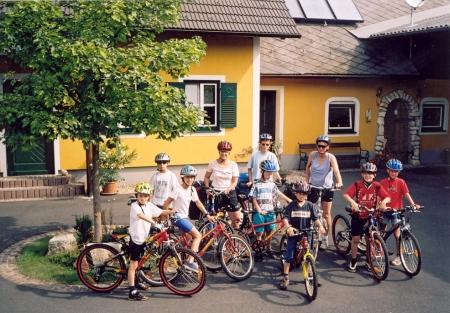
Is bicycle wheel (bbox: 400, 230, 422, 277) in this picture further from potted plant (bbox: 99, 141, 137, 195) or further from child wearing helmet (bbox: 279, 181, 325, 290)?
potted plant (bbox: 99, 141, 137, 195)

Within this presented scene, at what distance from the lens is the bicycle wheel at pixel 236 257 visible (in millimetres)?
7176

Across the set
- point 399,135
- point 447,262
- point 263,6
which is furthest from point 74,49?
point 399,135

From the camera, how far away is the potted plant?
40.8ft

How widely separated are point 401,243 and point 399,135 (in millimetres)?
11595

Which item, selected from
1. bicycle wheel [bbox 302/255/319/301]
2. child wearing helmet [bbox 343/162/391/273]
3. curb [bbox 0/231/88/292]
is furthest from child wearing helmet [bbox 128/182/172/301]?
child wearing helmet [bbox 343/162/391/273]

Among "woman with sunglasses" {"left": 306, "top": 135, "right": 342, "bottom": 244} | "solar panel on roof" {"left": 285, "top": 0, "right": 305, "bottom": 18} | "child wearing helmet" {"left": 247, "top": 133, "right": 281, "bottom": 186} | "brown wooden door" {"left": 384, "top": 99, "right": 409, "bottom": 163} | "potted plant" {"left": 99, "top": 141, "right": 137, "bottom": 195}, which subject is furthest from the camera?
"brown wooden door" {"left": 384, "top": 99, "right": 409, "bottom": 163}

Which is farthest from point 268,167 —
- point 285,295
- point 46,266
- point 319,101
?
point 319,101

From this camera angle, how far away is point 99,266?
686 cm

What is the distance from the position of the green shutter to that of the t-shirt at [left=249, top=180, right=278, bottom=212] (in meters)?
6.32

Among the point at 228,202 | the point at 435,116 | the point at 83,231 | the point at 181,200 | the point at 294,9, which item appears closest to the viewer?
the point at 181,200

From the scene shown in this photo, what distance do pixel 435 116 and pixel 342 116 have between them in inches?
169

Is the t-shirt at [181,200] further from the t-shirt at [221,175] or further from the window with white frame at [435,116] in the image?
the window with white frame at [435,116]

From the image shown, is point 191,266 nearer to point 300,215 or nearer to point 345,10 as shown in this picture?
point 300,215

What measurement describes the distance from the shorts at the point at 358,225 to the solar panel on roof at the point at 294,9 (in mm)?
11979
